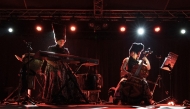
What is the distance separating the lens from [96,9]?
26.3 feet

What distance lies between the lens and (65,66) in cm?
579

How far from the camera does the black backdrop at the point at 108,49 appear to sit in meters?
9.41

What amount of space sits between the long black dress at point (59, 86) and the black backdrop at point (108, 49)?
3.54m

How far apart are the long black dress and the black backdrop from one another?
354 centimetres

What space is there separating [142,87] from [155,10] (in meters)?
2.89

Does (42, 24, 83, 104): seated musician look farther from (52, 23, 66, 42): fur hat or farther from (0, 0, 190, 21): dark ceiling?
(0, 0, 190, 21): dark ceiling

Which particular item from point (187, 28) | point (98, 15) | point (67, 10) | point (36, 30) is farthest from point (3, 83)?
point (187, 28)

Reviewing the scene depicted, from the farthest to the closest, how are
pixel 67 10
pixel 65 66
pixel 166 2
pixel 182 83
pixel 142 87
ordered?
pixel 182 83 → pixel 67 10 → pixel 166 2 → pixel 142 87 → pixel 65 66

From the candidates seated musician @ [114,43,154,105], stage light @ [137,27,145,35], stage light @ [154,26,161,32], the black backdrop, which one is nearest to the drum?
seated musician @ [114,43,154,105]

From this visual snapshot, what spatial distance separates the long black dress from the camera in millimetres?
5789

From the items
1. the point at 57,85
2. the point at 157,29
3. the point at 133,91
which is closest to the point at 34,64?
the point at 57,85

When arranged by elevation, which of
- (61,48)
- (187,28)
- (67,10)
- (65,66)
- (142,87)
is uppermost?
(67,10)

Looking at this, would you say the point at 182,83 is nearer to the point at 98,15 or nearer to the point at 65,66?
the point at 98,15

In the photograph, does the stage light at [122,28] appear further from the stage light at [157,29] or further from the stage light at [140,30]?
the stage light at [157,29]
